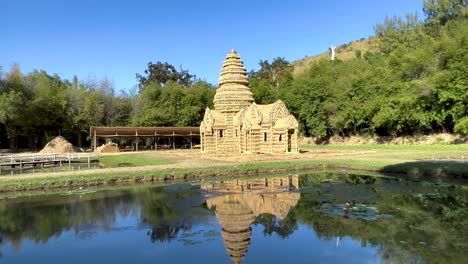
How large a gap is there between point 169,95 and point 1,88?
21.7m

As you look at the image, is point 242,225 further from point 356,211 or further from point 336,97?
point 336,97

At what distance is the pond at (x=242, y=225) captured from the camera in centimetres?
952

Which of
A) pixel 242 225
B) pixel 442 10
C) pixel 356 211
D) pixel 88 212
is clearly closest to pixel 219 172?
pixel 88 212

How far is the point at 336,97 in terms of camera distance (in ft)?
172

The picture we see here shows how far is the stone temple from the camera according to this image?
34.6m

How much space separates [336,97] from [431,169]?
A: 3261 cm

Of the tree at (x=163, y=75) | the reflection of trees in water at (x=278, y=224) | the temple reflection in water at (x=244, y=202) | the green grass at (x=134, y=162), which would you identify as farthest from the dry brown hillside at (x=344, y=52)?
the reflection of trees in water at (x=278, y=224)

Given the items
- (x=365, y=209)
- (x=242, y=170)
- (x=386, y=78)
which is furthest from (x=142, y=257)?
(x=386, y=78)

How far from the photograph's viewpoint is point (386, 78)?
4784cm

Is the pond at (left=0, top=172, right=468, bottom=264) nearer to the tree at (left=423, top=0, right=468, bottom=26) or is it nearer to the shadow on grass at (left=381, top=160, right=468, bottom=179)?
the shadow on grass at (left=381, top=160, right=468, bottom=179)

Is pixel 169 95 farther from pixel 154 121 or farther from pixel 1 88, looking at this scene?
pixel 1 88

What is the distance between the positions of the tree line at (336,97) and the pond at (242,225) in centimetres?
2536

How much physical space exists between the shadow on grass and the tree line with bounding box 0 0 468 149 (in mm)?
16378

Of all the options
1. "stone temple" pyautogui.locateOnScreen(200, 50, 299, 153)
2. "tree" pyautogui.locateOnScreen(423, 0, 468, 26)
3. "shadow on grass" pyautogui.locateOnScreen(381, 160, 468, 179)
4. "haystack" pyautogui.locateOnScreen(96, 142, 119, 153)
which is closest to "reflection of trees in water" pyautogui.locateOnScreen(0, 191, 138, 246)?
"shadow on grass" pyautogui.locateOnScreen(381, 160, 468, 179)
